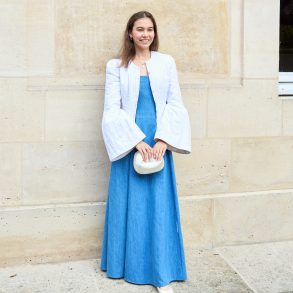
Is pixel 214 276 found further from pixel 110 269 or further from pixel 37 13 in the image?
pixel 37 13

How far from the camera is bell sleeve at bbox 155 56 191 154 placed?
4145 mm

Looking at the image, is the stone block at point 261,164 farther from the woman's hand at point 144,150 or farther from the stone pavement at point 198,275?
the woman's hand at point 144,150

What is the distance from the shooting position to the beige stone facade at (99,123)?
4.62 metres

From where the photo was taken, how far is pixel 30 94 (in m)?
4.62

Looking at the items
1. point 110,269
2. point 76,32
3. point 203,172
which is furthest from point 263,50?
point 110,269

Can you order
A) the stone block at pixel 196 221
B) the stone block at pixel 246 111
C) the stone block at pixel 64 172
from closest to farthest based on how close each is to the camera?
the stone block at pixel 64 172, the stone block at pixel 196 221, the stone block at pixel 246 111

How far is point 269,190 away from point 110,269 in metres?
1.93

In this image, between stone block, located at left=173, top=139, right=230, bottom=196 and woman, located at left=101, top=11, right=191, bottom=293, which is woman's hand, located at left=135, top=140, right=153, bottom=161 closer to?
woman, located at left=101, top=11, right=191, bottom=293

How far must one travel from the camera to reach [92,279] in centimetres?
439

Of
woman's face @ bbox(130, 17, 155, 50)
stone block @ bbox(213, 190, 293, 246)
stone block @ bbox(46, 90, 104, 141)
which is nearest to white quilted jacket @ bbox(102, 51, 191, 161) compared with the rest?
woman's face @ bbox(130, 17, 155, 50)

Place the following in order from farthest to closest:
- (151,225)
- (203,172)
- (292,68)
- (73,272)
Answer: (292,68), (203,172), (73,272), (151,225)

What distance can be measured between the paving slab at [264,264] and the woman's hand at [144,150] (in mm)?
1371

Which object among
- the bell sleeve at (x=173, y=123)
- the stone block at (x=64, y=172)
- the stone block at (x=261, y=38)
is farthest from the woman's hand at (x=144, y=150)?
the stone block at (x=261, y=38)

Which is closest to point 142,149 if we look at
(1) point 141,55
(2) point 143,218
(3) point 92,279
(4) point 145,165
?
(4) point 145,165
